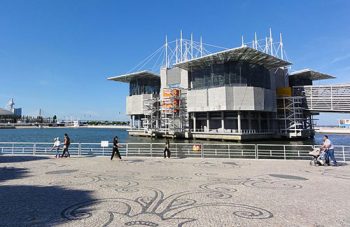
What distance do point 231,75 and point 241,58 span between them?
4.78 meters

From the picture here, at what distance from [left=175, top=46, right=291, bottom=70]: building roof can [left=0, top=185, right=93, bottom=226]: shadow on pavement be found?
179 feet

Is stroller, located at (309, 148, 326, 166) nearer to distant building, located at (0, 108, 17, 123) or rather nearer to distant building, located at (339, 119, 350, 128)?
distant building, located at (339, 119, 350, 128)

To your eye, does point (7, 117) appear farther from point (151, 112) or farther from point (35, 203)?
point (35, 203)

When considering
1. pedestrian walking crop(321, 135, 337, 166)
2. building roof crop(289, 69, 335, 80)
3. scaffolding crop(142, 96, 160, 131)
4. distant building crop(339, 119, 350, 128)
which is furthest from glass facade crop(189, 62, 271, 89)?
distant building crop(339, 119, 350, 128)

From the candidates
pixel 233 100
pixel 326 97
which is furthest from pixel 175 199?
pixel 326 97

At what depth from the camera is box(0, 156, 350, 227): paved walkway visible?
5766mm

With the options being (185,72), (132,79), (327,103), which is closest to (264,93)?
(327,103)

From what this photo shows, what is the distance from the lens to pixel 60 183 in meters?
9.96

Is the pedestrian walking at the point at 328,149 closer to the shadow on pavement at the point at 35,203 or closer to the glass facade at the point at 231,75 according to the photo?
the shadow on pavement at the point at 35,203

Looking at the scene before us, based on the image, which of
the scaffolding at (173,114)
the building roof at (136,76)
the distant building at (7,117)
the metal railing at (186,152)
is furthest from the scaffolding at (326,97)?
the distant building at (7,117)

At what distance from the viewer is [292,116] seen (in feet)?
232

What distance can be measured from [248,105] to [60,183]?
5682 centimetres

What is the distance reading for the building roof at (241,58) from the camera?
195 ft

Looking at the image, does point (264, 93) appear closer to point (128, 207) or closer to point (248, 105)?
point (248, 105)
